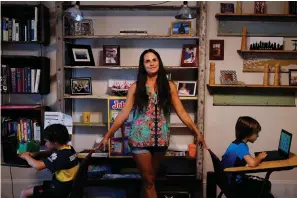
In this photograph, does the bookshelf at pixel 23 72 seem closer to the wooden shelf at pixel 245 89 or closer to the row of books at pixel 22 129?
the row of books at pixel 22 129

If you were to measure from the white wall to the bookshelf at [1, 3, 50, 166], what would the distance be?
1634mm

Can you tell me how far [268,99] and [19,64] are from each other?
2.56 metres

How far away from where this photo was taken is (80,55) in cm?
328

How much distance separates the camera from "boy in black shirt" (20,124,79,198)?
217 cm

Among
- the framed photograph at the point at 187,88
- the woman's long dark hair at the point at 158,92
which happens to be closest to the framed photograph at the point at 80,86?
the framed photograph at the point at 187,88

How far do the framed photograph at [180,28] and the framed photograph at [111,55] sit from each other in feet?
1.83

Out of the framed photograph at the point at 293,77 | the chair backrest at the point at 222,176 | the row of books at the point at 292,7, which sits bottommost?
Result: the chair backrest at the point at 222,176

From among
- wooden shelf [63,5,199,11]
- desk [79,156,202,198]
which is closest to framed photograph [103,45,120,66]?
→ wooden shelf [63,5,199,11]

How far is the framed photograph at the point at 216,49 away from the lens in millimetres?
3355

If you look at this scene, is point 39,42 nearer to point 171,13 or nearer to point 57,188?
point 171,13

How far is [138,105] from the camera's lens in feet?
7.89

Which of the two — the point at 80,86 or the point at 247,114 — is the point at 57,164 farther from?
the point at 247,114

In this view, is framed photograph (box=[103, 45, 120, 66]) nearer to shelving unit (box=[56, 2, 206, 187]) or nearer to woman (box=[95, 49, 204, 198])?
shelving unit (box=[56, 2, 206, 187])

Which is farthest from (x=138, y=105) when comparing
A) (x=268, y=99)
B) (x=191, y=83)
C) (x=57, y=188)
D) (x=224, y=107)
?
(x=268, y=99)
